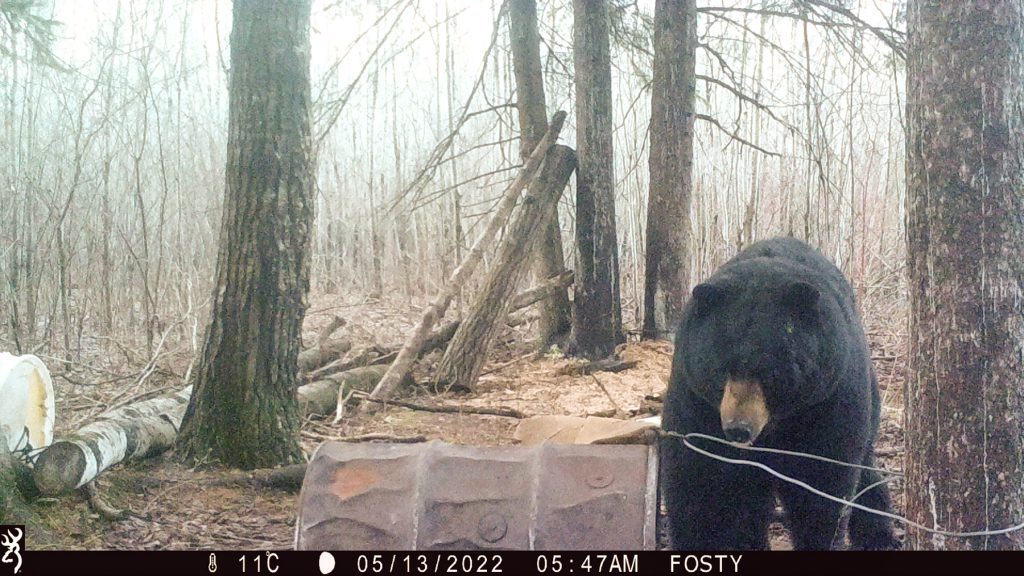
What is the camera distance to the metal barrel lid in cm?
209

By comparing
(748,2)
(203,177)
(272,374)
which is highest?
(748,2)

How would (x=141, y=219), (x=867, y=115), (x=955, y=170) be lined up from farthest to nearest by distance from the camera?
(x=867, y=115)
(x=141, y=219)
(x=955, y=170)

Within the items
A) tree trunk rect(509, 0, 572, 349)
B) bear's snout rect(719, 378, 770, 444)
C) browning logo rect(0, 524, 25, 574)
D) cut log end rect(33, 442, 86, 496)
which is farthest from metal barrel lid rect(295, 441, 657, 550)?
tree trunk rect(509, 0, 572, 349)

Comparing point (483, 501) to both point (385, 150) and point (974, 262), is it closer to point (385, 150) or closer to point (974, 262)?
point (974, 262)

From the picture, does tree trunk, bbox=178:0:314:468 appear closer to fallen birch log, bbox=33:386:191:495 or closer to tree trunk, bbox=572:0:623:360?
fallen birch log, bbox=33:386:191:495

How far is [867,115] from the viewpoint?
4906mm

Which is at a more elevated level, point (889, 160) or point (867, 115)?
point (867, 115)

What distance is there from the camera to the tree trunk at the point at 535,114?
20.2 feet

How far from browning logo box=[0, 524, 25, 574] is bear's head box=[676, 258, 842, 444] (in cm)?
214

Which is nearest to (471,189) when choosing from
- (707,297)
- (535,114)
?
(535,114)

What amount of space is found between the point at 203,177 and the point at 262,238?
1427 millimetres

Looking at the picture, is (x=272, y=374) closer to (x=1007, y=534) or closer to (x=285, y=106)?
(x=285, y=106)

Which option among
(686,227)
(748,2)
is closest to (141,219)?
(686,227)

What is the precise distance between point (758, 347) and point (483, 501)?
2.76 feet
